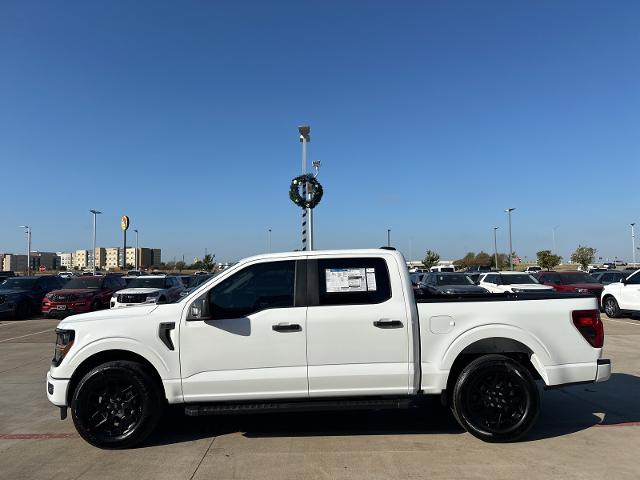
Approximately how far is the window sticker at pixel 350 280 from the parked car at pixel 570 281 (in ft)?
52.0

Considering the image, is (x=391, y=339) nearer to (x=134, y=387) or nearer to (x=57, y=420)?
(x=134, y=387)

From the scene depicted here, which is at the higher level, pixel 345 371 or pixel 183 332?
pixel 183 332

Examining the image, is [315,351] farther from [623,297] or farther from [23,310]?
[23,310]

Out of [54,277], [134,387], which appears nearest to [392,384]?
[134,387]

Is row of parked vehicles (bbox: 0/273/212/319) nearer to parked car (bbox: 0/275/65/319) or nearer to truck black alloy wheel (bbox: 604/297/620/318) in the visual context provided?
parked car (bbox: 0/275/65/319)

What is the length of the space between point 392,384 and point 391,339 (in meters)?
0.45

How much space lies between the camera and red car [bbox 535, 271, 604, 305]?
18641 millimetres

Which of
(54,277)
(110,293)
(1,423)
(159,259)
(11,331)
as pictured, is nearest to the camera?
(1,423)

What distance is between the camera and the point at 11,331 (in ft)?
49.0

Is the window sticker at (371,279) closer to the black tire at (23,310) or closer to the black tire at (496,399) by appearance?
the black tire at (496,399)

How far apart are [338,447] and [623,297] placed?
1466cm

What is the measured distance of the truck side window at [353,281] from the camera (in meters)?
5.11

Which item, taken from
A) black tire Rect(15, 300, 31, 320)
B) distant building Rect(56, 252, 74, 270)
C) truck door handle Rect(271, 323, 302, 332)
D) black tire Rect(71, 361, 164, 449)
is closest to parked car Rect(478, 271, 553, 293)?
truck door handle Rect(271, 323, 302, 332)

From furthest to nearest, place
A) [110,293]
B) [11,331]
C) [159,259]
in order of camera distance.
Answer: [159,259], [110,293], [11,331]
